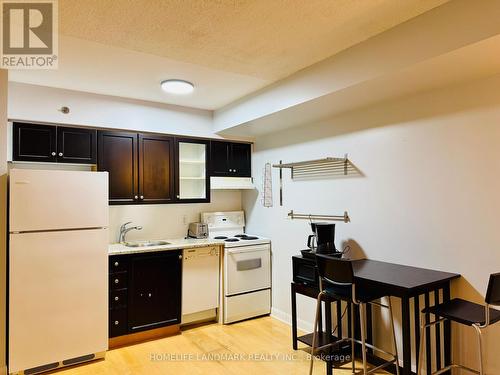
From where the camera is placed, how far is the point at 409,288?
6.93 ft

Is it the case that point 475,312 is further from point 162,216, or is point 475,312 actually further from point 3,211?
point 3,211

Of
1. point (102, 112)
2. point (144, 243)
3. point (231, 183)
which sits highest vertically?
point (102, 112)

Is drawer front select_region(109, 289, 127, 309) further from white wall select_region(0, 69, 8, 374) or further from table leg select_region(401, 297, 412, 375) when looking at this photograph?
table leg select_region(401, 297, 412, 375)

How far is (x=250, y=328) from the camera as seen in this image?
3803mm

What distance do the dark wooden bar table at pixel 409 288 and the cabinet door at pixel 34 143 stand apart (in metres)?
3.07

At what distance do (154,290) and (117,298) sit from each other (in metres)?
0.38

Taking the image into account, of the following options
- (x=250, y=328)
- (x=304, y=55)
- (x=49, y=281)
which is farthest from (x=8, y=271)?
(x=304, y=55)

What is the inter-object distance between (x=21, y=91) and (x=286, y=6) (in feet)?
8.92

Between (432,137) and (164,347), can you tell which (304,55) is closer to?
(432,137)

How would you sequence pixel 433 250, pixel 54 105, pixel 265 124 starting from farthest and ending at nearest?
pixel 265 124
pixel 54 105
pixel 433 250

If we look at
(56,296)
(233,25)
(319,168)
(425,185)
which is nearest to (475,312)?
(425,185)

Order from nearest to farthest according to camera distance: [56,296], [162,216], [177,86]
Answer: [56,296], [177,86], [162,216]

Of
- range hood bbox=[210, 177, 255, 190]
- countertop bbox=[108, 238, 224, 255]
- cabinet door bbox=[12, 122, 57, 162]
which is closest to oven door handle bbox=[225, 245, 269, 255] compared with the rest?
countertop bbox=[108, 238, 224, 255]

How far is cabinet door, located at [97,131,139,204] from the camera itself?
3.59 metres
